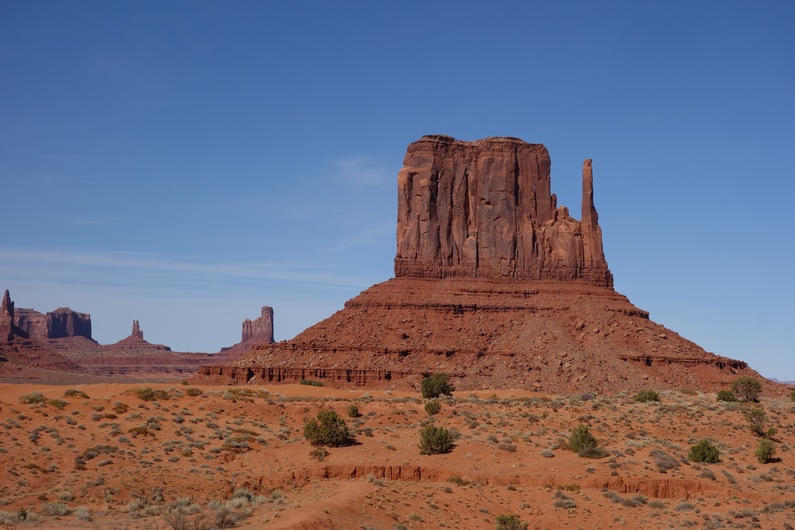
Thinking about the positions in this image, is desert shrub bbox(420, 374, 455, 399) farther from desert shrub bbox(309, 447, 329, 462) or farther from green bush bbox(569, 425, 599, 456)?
desert shrub bbox(309, 447, 329, 462)

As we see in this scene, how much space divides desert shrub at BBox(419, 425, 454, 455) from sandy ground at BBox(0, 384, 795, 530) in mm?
598

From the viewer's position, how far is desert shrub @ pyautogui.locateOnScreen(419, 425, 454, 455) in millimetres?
42594

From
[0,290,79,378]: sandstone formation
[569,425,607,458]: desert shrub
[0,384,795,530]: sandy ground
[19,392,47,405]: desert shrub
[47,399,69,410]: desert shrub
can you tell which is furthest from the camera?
[0,290,79,378]: sandstone formation

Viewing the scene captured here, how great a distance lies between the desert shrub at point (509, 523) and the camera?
3308cm

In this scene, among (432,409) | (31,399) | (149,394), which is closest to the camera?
(31,399)

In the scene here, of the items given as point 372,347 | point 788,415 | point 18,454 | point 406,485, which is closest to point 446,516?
point 406,485

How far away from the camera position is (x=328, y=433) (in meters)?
43.5

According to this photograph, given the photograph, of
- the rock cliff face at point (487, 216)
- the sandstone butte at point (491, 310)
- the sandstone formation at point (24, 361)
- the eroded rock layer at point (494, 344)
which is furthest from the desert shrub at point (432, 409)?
the sandstone formation at point (24, 361)

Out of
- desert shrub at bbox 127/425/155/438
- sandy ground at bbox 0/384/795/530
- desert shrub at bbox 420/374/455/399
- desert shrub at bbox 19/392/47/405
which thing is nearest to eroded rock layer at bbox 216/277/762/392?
desert shrub at bbox 420/374/455/399

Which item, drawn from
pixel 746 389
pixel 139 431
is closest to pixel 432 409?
pixel 139 431

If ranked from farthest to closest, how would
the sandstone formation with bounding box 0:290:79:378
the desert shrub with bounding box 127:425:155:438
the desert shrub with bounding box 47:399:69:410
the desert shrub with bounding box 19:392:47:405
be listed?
the sandstone formation with bounding box 0:290:79:378, the desert shrub with bounding box 19:392:47:405, the desert shrub with bounding box 47:399:69:410, the desert shrub with bounding box 127:425:155:438

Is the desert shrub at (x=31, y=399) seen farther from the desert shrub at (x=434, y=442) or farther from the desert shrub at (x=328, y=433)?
the desert shrub at (x=434, y=442)

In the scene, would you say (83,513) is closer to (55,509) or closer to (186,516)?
(55,509)

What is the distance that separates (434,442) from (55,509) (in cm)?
1694
